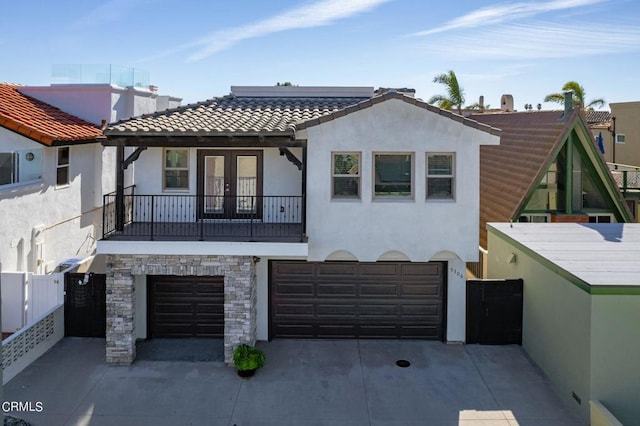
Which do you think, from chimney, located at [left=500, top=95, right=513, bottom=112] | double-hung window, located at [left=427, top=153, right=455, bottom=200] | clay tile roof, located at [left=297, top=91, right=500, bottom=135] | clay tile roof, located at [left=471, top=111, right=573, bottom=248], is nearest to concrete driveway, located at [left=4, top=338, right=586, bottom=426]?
double-hung window, located at [left=427, top=153, right=455, bottom=200]

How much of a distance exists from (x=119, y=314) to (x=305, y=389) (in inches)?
199

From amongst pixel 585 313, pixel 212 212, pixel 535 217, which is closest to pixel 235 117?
pixel 212 212

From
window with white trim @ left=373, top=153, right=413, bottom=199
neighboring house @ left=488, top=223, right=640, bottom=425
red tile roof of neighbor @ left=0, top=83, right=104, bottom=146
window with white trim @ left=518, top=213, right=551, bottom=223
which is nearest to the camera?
neighboring house @ left=488, top=223, right=640, bottom=425

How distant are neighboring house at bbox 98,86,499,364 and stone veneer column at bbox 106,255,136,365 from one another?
0.03 metres

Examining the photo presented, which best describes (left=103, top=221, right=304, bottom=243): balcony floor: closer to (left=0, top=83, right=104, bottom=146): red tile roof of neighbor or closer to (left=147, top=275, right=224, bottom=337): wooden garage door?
(left=147, top=275, right=224, bottom=337): wooden garage door

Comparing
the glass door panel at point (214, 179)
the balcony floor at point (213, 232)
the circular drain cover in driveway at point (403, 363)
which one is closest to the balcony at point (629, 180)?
the circular drain cover in driveway at point (403, 363)

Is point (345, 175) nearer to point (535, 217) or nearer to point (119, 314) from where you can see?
point (119, 314)

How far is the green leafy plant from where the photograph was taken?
12719 mm

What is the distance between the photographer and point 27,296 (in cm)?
1466

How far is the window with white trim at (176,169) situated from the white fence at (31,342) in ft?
15.0

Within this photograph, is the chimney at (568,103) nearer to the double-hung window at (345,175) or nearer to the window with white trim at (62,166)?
the double-hung window at (345,175)

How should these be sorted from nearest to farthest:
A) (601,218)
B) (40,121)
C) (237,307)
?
(237,307) < (40,121) < (601,218)

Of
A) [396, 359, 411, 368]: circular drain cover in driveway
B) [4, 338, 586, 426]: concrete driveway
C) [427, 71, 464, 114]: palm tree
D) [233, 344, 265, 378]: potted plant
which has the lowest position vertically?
[4, 338, 586, 426]: concrete driveway

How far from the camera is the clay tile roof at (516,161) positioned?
19750mm
